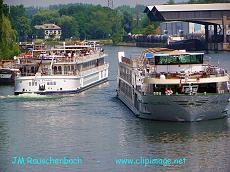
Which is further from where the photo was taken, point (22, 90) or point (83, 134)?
point (22, 90)

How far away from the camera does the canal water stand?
23.5 m

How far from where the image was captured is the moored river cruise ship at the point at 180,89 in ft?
96.3

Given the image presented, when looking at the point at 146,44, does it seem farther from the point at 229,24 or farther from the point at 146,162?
the point at 146,162

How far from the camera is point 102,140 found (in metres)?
27.3

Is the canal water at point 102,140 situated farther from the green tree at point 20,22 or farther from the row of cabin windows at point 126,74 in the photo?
the green tree at point 20,22

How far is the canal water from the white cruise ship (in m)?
2.99

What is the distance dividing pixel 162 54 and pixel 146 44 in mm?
84833

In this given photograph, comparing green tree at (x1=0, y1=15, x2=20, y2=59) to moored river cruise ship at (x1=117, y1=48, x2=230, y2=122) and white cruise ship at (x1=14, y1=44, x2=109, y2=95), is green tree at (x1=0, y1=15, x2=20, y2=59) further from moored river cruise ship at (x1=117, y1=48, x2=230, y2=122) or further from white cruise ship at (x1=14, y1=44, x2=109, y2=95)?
moored river cruise ship at (x1=117, y1=48, x2=230, y2=122)

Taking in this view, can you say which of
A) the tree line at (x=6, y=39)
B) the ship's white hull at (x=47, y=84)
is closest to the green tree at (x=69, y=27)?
the tree line at (x=6, y=39)

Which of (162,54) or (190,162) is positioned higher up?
(162,54)

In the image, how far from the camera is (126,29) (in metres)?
148

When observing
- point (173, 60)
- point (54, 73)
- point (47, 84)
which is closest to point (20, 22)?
point (54, 73)

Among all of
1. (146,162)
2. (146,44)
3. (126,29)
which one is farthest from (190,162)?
(126,29)

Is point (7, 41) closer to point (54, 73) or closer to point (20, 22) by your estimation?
point (54, 73)
